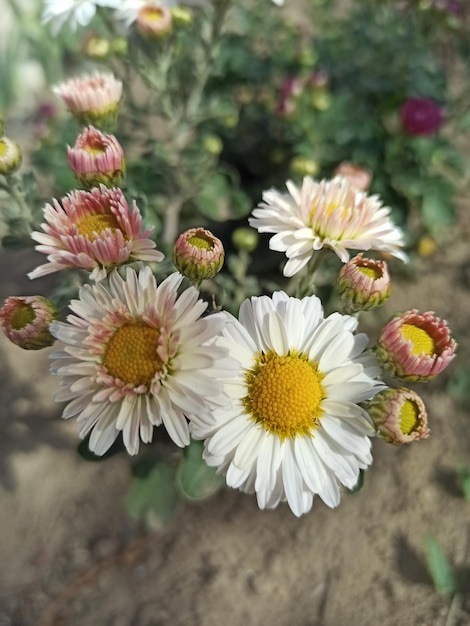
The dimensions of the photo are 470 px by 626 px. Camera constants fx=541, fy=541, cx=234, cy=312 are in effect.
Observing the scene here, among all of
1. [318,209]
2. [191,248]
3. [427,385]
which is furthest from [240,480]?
[427,385]

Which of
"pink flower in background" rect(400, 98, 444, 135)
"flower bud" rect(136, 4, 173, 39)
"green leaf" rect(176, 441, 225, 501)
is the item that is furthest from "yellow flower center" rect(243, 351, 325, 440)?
"pink flower in background" rect(400, 98, 444, 135)

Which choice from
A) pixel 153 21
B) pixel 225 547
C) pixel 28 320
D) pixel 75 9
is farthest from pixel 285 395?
pixel 75 9

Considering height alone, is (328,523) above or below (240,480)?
below

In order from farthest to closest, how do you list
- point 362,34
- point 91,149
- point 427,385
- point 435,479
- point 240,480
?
point 362,34 → point 427,385 → point 435,479 → point 91,149 → point 240,480

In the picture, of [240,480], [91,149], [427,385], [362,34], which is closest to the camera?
[240,480]

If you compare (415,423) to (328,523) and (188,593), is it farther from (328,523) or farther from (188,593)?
(188,593)

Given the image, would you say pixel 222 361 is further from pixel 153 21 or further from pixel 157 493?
pixel 153 21

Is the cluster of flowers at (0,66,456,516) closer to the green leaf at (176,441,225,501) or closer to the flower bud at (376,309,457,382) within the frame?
the flower bud at (376,309,457,382)
